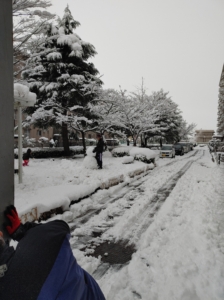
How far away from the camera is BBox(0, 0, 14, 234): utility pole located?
179 cm

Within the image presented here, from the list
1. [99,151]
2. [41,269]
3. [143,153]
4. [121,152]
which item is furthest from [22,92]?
[121,152]

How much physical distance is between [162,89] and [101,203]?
3186 cm

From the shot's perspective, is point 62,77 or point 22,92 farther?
point 62,77

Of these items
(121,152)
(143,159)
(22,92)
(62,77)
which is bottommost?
(143,159)

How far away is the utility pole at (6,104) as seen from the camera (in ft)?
5.87

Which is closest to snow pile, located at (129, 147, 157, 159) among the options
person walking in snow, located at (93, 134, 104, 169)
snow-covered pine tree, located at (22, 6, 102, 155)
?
snow-covered pine tree, located at (22, 6, 102, 155)

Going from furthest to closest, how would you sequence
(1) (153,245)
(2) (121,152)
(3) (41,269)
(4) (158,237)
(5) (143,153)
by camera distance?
(2) (121,152)
(5) (143,153)
(4) (158,237)
(1) (153,245)
(3) (41,269)

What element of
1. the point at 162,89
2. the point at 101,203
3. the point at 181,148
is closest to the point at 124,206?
the point at 101,203

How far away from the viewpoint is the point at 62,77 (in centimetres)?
1642

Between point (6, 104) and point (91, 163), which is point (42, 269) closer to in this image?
point (6, 104)

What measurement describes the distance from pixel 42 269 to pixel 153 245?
9.75 feet

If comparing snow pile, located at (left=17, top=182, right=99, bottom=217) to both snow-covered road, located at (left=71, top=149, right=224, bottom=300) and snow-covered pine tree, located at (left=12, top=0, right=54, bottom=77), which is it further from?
snow-covered pine tree, located at (left=12, top=0, right=54, bottom=77)

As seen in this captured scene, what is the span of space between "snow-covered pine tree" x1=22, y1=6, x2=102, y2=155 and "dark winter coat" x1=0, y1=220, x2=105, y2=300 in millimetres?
15228

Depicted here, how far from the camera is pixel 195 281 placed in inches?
100
